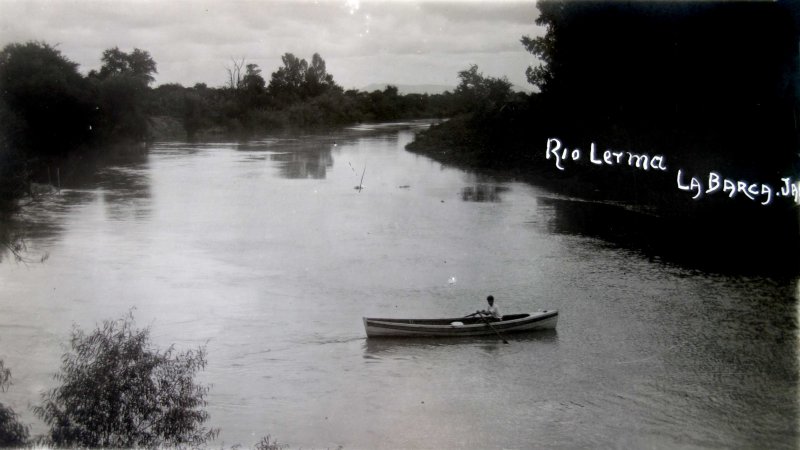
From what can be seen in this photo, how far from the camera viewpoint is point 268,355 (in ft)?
Answer: 50.5

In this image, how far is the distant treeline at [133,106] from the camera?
1097 inches

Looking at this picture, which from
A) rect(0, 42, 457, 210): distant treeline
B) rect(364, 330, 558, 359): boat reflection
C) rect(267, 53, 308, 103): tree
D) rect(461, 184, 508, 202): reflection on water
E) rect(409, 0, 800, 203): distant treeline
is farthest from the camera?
rect(267, 53, 308, 103): tree

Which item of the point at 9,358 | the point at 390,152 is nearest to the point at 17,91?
the point at 9,358

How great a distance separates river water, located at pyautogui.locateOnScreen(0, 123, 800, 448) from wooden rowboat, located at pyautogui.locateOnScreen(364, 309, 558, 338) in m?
0.24

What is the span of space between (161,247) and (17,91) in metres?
11.5

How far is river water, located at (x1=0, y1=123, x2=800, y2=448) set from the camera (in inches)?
497

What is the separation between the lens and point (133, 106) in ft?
147

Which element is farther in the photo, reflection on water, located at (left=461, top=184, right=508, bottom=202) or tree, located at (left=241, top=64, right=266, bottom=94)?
tree, located at (left=241, top=64, right=266, bottom=94)

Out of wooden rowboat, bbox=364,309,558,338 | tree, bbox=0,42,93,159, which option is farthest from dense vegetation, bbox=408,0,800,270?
tree, bbox=0,42,93,159

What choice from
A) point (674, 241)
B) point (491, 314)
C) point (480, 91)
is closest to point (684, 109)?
point (674, 241)

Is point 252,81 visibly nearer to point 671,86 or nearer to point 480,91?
point 480,91

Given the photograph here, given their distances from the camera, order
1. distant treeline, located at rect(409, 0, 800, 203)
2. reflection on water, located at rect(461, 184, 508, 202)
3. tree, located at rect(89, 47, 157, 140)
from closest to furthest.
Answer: distant treeline, located at rect(409, 0, 800, 203), reflection on water, located at rect(461, 184, 508, 202), tree, located at rect(89, 47, 157, 140)

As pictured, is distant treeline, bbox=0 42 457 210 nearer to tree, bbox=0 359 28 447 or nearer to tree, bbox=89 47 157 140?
tree, bbox=89 47 157 140

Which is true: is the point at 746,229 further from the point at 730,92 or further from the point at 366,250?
the point at 366,250
